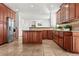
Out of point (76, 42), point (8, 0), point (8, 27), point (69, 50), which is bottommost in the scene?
point (69, 50)

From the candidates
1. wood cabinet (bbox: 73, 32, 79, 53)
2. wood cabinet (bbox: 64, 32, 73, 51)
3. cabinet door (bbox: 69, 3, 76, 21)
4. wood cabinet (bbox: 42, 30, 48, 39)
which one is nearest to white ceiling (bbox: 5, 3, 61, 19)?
wood cabinet (bbox: 42, 30, 48, 39)

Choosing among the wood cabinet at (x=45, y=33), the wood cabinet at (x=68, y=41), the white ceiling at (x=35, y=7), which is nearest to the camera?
the wood cabinet at (x=68, y=41)

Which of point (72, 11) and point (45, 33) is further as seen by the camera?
point (45, 33)

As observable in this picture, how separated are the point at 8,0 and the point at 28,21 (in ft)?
54.3

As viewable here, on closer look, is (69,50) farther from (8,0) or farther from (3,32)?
(3,32)

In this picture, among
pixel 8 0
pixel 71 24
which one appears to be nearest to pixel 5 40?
pixel 71 24

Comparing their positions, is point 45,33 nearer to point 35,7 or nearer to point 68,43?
point 35,7

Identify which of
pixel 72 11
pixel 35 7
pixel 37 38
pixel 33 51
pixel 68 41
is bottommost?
pixel 33 51

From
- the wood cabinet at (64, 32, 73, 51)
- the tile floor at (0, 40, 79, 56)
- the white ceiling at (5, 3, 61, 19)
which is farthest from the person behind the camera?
the white ceiling at (5, 3, 61, 19)

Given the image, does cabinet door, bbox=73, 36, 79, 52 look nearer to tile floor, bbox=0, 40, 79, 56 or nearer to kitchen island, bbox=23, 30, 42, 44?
tile floor, bbox=0, 40, 79, 56

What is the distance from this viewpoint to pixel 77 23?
22.6 feet

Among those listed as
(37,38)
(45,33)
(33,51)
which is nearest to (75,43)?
(33,51)

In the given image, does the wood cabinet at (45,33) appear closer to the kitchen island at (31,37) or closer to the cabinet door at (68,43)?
the kitchen island at (31,37)

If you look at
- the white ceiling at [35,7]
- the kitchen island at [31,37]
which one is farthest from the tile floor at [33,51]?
the white ceiling at [35,7]
